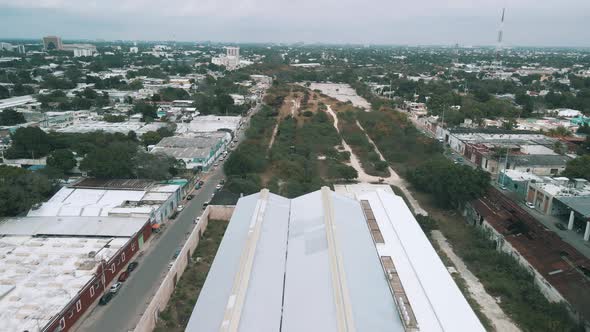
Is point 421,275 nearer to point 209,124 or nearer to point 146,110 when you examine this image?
point 209,124

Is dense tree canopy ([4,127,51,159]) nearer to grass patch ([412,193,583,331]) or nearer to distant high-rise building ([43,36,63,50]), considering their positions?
grass patch ([412,193,583,331])

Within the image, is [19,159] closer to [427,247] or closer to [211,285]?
[211,285]

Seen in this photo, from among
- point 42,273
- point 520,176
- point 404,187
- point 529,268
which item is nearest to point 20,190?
point 42,273

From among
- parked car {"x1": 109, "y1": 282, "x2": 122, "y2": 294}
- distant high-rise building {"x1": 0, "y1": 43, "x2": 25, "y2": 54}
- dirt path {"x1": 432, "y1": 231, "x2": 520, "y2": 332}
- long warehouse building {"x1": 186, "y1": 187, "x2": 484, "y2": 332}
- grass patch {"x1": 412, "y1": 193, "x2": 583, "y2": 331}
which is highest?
distant high-rise building {"x1": 0, "y1": 43, "x2": 25, "y2": 54}

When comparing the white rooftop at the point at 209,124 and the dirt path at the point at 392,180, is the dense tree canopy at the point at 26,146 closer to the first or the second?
the white rooftop at the point at 209,124

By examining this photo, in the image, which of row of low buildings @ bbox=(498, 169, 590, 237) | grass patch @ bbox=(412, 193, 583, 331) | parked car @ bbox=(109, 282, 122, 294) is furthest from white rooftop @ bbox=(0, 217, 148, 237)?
row of low buildings @ bbox=(498, 169, 590, 237)
